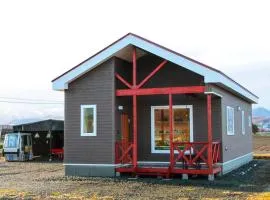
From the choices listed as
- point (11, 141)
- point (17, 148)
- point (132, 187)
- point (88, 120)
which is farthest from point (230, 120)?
point (11, 141)

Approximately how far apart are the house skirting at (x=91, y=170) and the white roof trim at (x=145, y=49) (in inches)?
118

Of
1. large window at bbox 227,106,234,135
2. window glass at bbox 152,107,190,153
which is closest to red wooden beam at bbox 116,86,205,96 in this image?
window glass at bbox 152,107,190,153

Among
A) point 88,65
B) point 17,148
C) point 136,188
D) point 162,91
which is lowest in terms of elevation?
point 136,188

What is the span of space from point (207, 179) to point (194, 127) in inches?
113

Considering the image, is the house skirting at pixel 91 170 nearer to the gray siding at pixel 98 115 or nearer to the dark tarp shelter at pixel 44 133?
the gray siding at pixel 98 115

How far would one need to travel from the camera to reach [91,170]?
18.1 m

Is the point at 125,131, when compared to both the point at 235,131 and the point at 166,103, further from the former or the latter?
the point at 235,131

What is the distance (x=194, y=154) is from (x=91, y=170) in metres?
3.78

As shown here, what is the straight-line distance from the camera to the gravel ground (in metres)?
12.9

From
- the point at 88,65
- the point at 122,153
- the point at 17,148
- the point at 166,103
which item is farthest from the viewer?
the point at 17,148

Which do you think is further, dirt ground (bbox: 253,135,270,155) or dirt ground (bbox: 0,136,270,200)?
dirt ground (bbox: 253,135,270,155)

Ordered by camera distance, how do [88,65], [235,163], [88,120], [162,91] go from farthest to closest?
[235,163], [88,120], [88,65], [162,91]

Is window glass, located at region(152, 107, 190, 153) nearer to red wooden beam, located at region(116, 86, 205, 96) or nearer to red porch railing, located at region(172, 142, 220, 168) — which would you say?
red porch railing, located at region(172, 142, 220, 168)

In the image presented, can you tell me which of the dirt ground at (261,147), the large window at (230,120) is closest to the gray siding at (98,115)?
the large window at (230,120)
